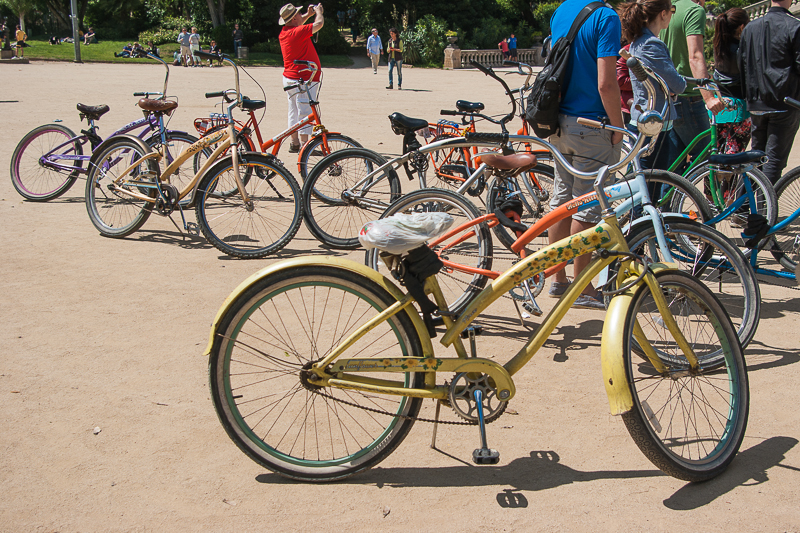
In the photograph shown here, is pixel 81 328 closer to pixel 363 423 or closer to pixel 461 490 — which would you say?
pixel 363 423

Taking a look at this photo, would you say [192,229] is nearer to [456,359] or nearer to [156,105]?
[156,105]

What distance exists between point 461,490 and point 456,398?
375 millimetres

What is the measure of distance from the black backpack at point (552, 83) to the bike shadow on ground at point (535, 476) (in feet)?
7.81

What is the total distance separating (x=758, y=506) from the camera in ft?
9.00

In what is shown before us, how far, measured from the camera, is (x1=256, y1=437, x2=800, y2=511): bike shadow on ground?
285 centimetres

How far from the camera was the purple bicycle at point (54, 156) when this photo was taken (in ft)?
24.4

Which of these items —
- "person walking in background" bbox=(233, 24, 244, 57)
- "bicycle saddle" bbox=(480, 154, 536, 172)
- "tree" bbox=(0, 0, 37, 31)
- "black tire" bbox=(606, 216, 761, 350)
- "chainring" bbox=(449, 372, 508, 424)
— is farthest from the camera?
"tree" bbox=(0, 0, 37, 31)

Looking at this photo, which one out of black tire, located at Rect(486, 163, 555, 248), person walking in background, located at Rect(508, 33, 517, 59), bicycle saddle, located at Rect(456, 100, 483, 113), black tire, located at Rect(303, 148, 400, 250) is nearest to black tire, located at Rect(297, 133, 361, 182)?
black tire, located at Rect(303, 148, 400, 250)

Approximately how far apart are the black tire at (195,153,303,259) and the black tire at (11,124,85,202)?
1.82 m

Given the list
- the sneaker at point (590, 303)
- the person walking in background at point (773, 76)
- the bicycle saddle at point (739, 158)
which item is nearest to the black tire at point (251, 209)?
the sneaker at point (590, 303)

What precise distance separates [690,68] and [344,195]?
3.39m

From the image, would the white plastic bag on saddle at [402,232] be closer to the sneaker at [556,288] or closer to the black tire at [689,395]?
the black tire at [689,395]

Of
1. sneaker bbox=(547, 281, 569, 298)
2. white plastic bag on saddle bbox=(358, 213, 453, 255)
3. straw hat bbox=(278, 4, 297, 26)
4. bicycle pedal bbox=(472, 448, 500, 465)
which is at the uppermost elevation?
straw hat bbox=(278, 4, 297, 26)

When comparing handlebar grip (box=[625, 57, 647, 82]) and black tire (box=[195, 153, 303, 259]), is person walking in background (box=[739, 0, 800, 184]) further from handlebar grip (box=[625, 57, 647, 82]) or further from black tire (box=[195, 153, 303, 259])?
black tire (box=[195, 153, 303, 259])
